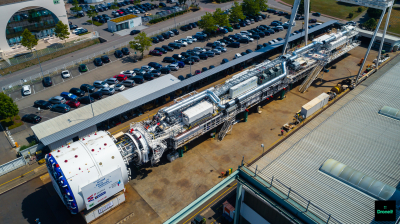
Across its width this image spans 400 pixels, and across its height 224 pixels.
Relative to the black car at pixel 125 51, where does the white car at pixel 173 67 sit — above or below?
below

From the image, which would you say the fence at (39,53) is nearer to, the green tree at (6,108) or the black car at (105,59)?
the black car at (105,59)

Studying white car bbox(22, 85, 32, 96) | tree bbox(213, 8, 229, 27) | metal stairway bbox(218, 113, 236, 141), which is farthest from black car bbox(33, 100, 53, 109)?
tree bbox(213, 8, 229, 27)

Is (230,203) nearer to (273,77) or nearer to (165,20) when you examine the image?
(273,77)

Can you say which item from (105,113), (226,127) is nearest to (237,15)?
(226,127)

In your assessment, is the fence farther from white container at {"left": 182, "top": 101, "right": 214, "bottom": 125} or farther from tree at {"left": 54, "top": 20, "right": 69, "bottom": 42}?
white container at {"left": 182, "top": 101, "right": 214, "bottom": 125}

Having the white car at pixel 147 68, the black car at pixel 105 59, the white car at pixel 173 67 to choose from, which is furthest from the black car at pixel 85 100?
the white car at pixel 173 67

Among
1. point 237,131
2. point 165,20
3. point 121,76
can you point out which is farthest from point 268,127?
point 165,20
